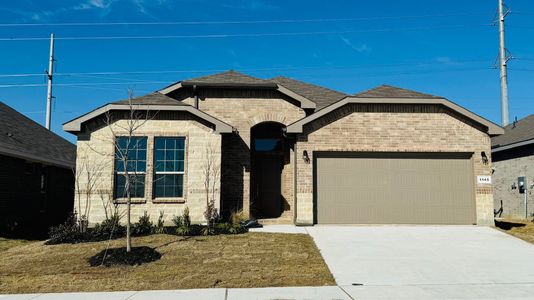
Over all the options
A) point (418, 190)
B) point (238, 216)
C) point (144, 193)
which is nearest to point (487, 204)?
point (418, 190)

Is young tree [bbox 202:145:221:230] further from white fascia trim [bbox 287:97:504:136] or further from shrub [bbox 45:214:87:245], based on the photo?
shrub [bbox 45:214:87:245]

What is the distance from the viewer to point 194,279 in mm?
7699

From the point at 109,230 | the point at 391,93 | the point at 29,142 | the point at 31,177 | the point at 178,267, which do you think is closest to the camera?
the point at 178,267

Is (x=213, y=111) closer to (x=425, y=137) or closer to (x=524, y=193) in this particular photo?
(x=425, y=137)

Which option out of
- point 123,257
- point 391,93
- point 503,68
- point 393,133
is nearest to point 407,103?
point 391,93

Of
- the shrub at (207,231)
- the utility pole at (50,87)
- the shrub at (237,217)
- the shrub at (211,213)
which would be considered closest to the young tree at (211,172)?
the shrub at (211,213)

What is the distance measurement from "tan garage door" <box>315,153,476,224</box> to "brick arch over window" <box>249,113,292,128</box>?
2.88 metres

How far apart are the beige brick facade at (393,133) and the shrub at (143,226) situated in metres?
5.08

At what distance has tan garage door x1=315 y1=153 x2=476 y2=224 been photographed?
46.0 ft

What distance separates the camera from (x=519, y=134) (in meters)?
19.0

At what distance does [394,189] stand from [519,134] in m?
9.16

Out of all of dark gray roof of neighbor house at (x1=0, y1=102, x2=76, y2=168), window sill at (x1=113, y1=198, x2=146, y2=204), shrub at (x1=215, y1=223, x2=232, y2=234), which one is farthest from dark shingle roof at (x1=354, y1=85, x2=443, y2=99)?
dark gray roof of neighbor house at (x1=0, y1=102, x2=76, y2=168)

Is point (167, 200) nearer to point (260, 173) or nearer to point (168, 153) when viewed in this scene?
point (168, 153)

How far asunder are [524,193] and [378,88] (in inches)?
329
